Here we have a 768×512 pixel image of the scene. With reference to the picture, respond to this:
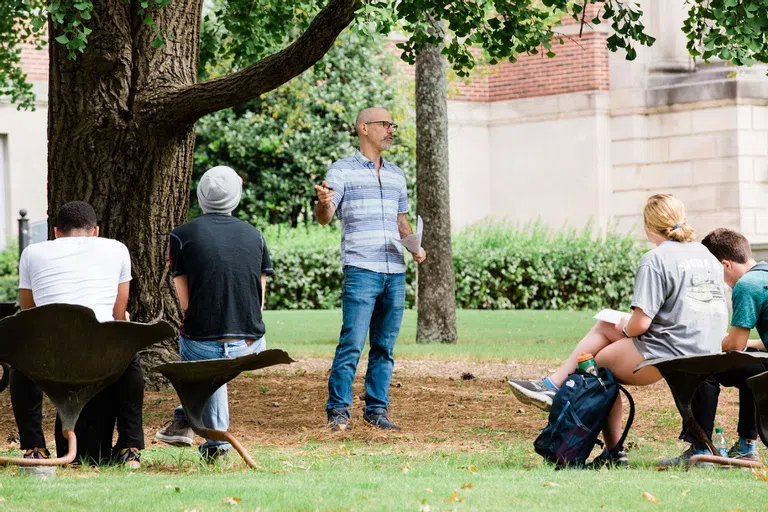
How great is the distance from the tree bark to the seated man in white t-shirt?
263cm

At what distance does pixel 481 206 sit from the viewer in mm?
27281

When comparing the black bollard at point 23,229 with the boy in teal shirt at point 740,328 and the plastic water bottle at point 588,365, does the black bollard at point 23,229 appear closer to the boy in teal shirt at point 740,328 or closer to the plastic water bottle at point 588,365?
the plastic water bottle at point 588,365

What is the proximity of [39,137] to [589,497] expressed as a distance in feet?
66.9

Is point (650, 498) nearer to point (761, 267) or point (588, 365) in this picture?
point (588, 365)

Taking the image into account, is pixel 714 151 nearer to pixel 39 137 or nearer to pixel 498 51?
pixel 39 137

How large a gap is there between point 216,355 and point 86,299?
0.72m

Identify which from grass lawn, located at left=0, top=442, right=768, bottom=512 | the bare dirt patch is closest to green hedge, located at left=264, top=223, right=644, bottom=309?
the bare dirt patch

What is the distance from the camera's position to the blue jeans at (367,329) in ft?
26.6

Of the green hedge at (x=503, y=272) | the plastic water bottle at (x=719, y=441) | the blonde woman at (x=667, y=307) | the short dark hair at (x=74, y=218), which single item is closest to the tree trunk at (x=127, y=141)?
the short dark hair at (x=74, y=218)

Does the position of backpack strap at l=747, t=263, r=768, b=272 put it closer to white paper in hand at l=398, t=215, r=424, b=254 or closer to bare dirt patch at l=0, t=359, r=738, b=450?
bare dirt patch at l=0, t=359, r=738, b=450

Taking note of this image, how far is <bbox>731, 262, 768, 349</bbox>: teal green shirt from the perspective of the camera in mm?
6559

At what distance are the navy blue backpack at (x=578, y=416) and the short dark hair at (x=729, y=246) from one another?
90 cm

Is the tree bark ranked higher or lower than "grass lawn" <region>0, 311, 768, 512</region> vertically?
higher

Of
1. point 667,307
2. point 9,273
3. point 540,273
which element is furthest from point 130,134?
point 9,273
